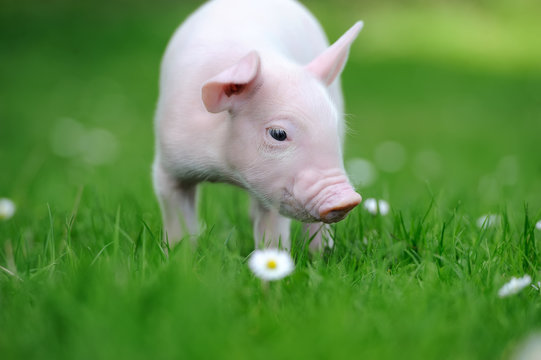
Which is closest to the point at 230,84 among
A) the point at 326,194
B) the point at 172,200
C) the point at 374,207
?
the point at 326,194

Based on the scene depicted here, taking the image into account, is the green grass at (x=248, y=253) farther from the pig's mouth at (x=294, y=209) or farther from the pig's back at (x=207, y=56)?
the pig's back at (x=207, y=56)

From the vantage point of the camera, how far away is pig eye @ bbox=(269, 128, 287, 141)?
2414mm

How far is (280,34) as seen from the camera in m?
3.09

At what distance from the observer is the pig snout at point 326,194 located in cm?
224

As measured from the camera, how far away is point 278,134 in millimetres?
2420

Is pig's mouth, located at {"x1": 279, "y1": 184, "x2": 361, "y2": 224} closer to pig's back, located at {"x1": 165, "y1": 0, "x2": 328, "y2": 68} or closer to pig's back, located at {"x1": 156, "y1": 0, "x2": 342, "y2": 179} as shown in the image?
pig's back, located at {"x1": 156, "y1": 0, "x2": 342, "y2": 179}

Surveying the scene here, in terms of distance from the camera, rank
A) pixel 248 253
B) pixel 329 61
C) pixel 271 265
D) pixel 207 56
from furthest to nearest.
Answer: pixel 248 253 → pixel 207 56 → pixel 329 61 → pixel 271 265

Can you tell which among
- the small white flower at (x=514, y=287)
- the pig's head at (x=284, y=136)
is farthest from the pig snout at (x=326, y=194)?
the small white flower at (x=514, y=287)

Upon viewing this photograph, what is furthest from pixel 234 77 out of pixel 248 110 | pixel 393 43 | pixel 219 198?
pixel 393 43

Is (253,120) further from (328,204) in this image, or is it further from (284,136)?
(328,204)

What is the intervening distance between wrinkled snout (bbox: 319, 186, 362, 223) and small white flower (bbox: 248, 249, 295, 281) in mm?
298

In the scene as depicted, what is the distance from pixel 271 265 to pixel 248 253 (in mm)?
899

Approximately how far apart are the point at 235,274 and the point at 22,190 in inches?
95.6

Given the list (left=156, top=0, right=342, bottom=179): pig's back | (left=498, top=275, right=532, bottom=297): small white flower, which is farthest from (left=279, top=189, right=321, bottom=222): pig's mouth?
(left=498, top=275, right=532, bottom=297): small white flower
